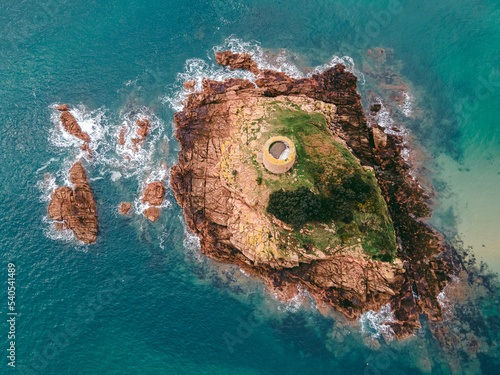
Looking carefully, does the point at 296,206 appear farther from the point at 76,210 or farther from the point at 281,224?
the point at 76,210

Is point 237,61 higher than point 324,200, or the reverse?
point 237,61

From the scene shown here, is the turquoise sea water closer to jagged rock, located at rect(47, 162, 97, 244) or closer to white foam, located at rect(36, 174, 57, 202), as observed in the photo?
white foam, located at rect(36, 174, 57, 202)

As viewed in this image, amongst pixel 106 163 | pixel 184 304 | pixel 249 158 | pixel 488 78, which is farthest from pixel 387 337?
pixel 106 163

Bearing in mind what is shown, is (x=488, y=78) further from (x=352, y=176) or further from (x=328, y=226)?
(x=328, y=226)
